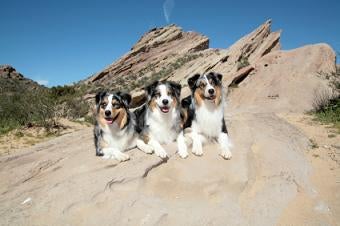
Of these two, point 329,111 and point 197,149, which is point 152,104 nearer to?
point 197,149

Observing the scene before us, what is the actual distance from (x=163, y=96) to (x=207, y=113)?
1.05 meters

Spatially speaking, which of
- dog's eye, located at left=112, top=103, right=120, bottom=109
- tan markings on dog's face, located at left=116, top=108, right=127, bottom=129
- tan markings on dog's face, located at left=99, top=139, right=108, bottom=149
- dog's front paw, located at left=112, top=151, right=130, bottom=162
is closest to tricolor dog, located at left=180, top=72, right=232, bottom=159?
dog's front paw, located at left=112, top=151, right=130, bottom=162

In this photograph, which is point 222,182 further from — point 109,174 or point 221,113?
point 109,174

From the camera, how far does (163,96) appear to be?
6.05 metres

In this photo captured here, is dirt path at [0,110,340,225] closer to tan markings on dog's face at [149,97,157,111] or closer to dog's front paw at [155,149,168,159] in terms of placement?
dog's front paw at [155,149,168,159]

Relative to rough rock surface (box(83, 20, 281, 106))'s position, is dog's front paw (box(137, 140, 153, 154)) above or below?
below

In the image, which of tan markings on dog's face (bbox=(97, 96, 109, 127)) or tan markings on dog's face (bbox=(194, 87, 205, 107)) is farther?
tan markings on dog's face (bbox=(194, 87, 205, 107))

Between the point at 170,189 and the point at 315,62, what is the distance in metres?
17.6

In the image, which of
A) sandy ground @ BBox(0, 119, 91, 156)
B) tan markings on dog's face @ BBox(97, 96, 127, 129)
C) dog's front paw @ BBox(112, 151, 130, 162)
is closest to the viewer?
dog's front paw @ BBox(112, 151, 130, 162)

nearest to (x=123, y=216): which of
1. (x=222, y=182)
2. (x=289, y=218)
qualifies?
(x=222, y=182)

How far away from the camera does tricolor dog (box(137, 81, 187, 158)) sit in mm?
6121

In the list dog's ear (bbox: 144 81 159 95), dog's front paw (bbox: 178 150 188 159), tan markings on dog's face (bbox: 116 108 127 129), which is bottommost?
dog's front paw (bbox: 178 150 188 159)

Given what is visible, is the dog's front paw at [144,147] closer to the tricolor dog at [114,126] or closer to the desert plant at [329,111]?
the tricolor dog at [114,126]

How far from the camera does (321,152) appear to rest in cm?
781
